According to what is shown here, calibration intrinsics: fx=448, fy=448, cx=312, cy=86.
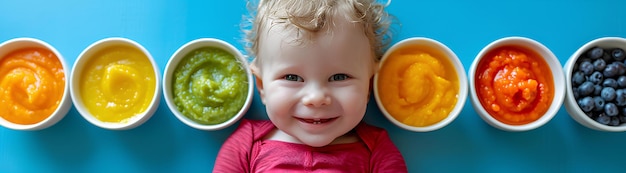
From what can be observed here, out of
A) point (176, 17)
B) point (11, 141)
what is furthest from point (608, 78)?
point (11, 141)

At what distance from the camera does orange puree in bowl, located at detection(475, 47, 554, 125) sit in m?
1.26

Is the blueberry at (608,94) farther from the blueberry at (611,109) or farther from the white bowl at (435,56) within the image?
the white bowl at (435,56)

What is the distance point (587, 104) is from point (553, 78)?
11cm

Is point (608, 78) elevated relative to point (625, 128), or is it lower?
elevated

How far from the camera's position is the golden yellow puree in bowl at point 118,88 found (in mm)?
1280

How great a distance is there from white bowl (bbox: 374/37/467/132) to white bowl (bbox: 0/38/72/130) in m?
0.88

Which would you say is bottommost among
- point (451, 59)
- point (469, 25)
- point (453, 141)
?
point (453, 141)

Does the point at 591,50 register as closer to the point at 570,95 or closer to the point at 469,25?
the point at 570,95

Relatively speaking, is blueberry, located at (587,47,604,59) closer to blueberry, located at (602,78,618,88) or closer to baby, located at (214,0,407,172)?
blueberry, located at (602,78,618,88)

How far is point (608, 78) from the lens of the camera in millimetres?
1259

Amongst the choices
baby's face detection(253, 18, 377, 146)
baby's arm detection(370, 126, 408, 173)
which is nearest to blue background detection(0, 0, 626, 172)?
baby's arm detection(370, 126, 408, 173)

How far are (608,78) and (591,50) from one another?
92mm

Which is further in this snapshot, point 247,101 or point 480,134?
point 480,134

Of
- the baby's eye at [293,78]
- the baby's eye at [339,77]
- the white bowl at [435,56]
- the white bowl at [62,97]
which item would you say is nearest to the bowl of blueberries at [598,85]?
the white bowl at [435,56]
